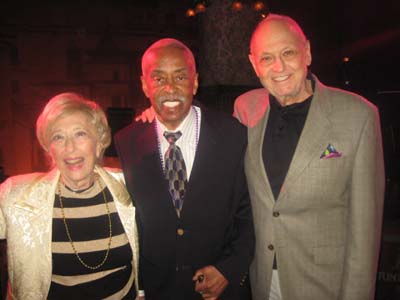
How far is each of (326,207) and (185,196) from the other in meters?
0.73

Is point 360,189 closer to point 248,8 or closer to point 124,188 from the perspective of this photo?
point 124,188

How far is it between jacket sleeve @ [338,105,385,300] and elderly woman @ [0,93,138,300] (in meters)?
1.11

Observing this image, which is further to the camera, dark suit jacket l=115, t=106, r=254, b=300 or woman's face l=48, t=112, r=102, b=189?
dark suit jacket l=115, t=106, r=254, b=300

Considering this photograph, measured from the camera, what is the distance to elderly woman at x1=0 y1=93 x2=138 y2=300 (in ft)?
5.54

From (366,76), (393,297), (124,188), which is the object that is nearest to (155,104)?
(124,188)

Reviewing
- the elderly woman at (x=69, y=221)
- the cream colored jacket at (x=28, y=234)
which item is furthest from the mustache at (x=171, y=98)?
the cream colored jacket at (x=28, y=234)

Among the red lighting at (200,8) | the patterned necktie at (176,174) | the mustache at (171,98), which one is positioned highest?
the red lighting at (200,8)

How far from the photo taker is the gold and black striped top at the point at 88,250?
1.74 meters

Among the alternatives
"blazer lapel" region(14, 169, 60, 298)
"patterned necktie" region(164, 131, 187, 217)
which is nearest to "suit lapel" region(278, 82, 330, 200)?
"patterned necktie" region(164, 131, 187, 217)

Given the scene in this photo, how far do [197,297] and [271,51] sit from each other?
4.66 feet

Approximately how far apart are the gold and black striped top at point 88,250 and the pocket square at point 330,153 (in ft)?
3.68

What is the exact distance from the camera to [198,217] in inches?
74.6

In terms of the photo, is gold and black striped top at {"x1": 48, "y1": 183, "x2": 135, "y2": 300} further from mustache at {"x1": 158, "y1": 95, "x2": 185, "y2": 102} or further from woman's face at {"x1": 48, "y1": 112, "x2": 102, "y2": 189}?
mustache at {"x1": 158, "y1": 95, "x2": 185, "y2": 102}

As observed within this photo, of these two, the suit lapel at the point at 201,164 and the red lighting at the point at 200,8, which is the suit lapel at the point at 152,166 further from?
the red lighting at the point at 200,8
